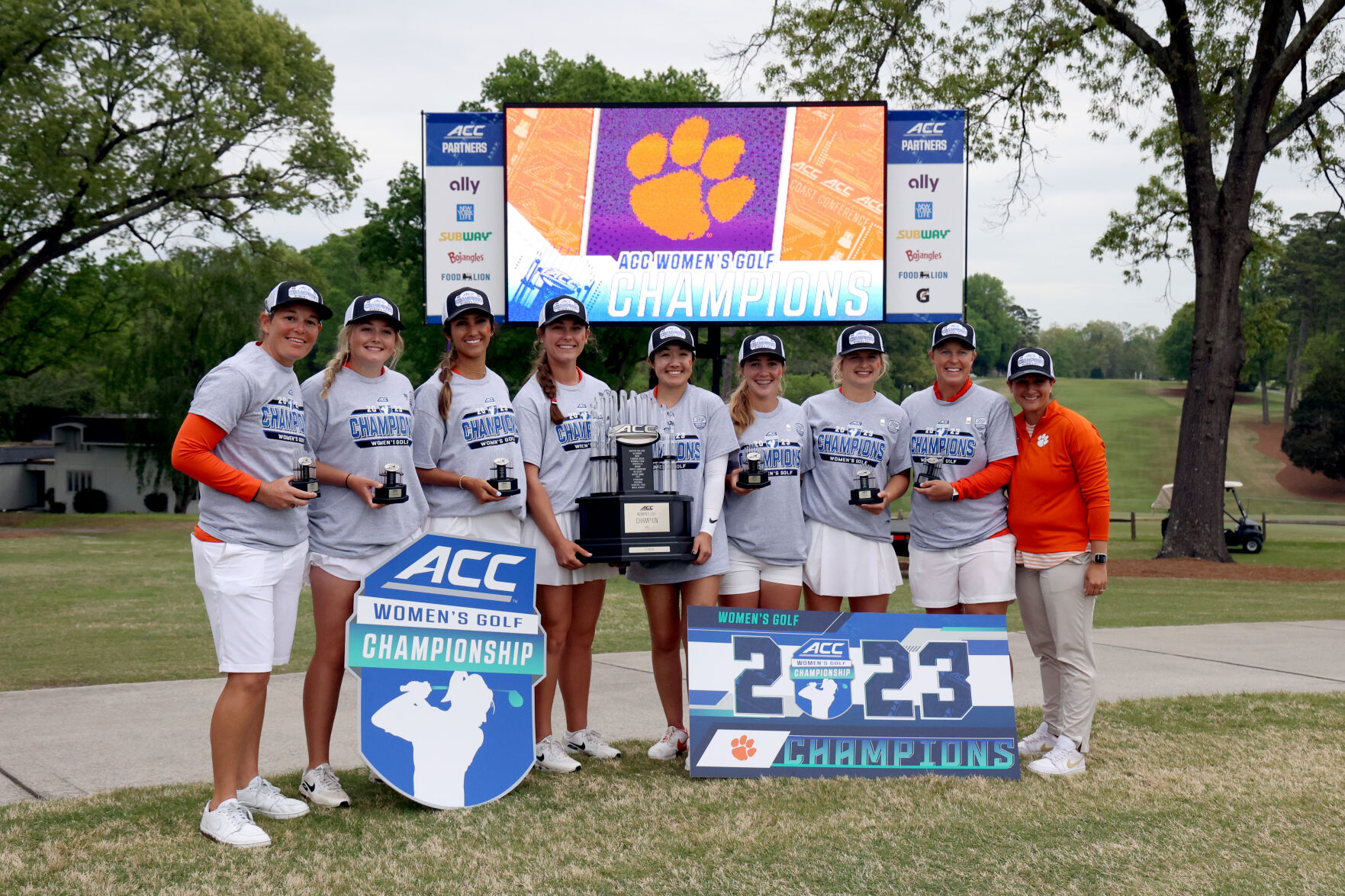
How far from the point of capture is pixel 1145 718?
6445 millimetres

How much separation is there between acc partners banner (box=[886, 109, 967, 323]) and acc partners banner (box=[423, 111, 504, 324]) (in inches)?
196

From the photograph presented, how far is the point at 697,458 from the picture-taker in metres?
5.34

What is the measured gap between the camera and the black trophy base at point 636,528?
5012 millimetres

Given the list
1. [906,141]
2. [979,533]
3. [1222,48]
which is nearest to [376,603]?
[979,533]

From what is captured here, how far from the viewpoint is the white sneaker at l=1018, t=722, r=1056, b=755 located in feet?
18.7

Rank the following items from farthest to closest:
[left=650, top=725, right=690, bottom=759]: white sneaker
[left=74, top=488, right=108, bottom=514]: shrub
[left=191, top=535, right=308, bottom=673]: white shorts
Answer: [left=74, top=488, right=108, bottom=514]: shrub < [left=650, top=725, right=690, bottom=759]: white sneaker < [left=191, top=535, right=308, bottom=673]: white shorts

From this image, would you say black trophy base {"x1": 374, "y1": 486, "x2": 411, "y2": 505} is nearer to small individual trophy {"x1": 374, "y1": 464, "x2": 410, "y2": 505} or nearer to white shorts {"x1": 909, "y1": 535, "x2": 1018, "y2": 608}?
small individual trophy {"x1": 374, "y1": 464, "x2": 410, "y2": 505}

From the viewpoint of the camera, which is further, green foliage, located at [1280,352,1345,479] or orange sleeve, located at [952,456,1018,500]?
green foliage, located at [1280,352,1345,479]

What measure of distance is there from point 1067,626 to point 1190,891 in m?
1.80

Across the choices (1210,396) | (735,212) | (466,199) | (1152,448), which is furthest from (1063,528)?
(1152,448)

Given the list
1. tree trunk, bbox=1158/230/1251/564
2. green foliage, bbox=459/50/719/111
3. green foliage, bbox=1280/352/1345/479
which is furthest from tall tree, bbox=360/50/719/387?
green foliage, bbox=1280/352/1345/479

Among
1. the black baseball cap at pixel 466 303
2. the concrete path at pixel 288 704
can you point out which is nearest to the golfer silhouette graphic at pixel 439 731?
the concrete path at pixel 288 704

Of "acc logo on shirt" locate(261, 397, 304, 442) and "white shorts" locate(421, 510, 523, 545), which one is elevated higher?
"acc logo on shirt" locate(261, 397, 304, 442)

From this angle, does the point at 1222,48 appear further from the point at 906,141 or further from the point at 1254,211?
the point at 906,141
